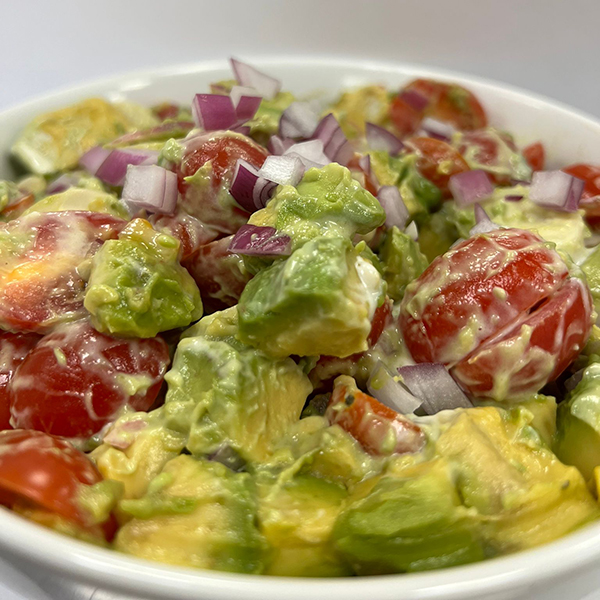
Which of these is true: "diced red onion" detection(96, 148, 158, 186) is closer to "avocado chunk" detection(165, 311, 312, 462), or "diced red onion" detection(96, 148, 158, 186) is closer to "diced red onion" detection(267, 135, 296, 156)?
"diced red onion" detection(267, 135, 296, 156)

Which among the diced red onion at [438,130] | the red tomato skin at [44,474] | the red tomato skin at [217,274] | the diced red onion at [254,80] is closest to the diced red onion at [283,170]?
the red tomato skin at [217,274]

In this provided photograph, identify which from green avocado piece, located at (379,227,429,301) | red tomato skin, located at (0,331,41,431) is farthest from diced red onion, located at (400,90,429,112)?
red tomato skin, located at (0,331,41,431)

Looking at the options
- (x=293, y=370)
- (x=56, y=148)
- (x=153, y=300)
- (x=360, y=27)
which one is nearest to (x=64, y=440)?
(x=153, y=300)

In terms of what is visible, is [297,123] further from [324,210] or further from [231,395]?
[231,395]

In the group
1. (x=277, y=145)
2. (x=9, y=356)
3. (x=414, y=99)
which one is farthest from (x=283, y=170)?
(x=414, y=99)

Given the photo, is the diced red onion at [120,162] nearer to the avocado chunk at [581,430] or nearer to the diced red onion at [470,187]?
the diced red onion at [470,187]

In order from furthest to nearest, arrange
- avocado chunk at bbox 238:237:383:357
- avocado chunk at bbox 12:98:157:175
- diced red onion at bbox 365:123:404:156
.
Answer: avocado chunk at bbox 12:98:157:175, diced red onion at bbox 365:123:404:156, avocado chunk at bbox 238:237:383:357
